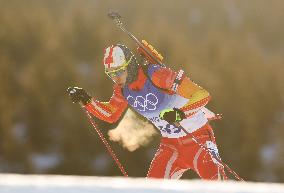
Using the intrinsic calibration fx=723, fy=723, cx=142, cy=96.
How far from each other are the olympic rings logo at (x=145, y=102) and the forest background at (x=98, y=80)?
12.9 m

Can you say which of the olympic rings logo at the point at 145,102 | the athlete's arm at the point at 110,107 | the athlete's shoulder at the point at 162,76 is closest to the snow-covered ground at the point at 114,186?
the athlete's shoulder at the point at 162,76

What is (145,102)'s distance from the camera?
218 inches

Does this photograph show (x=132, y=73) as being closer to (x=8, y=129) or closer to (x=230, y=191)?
(x=230, y=191)

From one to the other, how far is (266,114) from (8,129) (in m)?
8.66

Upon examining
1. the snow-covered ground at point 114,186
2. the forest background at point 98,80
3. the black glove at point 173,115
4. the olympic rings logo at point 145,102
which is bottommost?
the forest background at point 98,80

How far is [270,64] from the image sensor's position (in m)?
29.6

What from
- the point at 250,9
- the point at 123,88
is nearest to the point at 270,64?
the point at 250,9

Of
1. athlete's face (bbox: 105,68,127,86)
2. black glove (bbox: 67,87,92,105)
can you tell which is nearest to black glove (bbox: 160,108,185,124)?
athlete's face (bbox: 105,68,127,86)

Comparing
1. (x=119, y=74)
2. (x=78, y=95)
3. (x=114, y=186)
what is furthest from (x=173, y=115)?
(x=114, y=186)

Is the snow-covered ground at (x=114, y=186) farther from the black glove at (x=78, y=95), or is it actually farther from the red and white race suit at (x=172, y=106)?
the black glove at (x=78, y=95)

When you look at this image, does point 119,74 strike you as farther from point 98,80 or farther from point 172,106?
point 98,80

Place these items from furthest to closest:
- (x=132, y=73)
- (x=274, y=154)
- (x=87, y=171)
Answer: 1. (x=274, y=154)
2. (x=87, y=171)
3. (x=132, y=73)

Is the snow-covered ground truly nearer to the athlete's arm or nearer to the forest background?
the athlete's arm

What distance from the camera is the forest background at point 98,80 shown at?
21.1 meters
